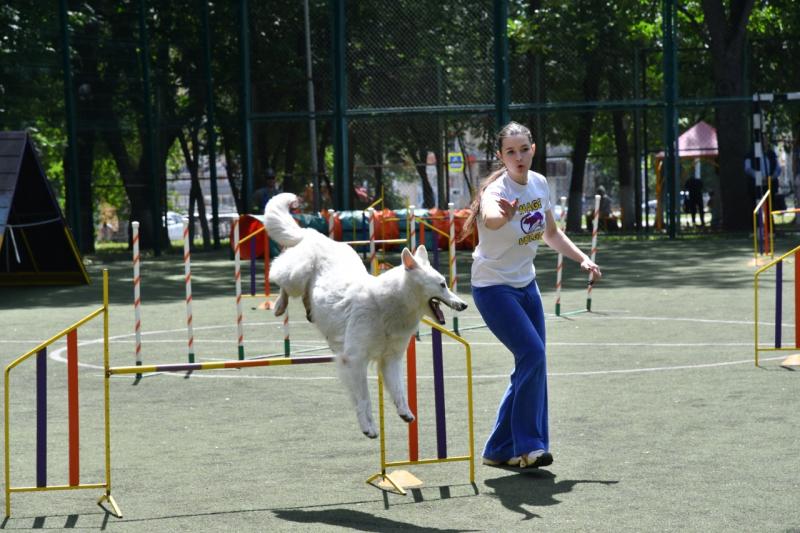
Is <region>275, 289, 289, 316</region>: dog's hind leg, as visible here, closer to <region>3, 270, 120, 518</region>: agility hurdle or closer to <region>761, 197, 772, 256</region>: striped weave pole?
<region>3, 270, 120, 518</region>: agility hurdle

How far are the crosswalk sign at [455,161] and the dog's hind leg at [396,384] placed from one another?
24252mm

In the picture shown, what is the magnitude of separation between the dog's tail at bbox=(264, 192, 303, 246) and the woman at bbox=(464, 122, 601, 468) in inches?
52.0

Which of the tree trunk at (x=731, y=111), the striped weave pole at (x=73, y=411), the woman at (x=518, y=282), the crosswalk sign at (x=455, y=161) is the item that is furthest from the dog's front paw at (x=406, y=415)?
the tree trunk at (x=731, y=111)

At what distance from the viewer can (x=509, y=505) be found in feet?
22.5

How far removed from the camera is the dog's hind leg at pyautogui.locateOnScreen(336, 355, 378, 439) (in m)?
7.21

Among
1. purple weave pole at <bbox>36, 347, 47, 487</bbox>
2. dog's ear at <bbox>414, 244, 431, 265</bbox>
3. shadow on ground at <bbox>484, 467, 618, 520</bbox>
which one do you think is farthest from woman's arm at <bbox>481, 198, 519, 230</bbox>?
purple weave pole at <bbox>36, 347, 47, 487</bbox>

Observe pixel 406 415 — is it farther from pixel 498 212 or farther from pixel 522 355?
pixel 498 212

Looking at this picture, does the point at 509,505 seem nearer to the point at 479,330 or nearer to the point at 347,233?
the point at 479,330

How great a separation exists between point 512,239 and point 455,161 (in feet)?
80.9

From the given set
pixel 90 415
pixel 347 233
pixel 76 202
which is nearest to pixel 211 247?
pixel 76 202

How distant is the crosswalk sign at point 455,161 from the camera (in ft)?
104

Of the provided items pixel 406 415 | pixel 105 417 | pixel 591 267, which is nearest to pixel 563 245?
pixel 591 267

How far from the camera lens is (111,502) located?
6.92 meters

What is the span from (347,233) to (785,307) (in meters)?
12.8
